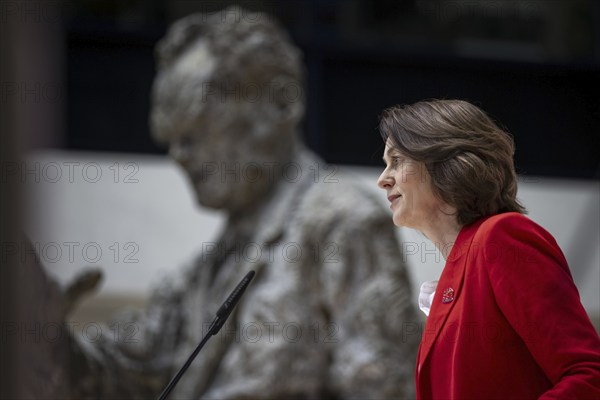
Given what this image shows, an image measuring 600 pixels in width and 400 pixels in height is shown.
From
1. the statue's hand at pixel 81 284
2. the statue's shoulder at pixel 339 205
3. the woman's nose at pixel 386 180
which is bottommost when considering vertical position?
the statue's hand at pixel 81 284

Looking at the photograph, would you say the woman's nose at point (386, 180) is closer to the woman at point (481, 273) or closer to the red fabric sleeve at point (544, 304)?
the woman at point (481, 273)

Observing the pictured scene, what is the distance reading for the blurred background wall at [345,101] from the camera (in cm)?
651

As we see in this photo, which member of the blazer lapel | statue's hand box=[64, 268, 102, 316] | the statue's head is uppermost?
the blazer lapel

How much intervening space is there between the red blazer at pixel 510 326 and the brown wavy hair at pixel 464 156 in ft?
0.14

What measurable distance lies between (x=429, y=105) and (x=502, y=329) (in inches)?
13.9

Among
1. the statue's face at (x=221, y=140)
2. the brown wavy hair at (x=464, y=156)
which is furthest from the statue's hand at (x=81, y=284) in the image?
the brown wavy hair at (x=464, y=156)

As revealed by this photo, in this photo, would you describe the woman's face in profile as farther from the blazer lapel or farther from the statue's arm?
the statue's arm

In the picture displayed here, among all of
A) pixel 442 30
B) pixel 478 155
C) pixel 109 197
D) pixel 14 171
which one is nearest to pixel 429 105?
pixel 478 155

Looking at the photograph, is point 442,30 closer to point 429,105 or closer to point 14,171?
point 429,105

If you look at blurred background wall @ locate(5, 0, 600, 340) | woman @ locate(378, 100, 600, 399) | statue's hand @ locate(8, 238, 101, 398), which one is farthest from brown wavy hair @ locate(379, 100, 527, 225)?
blurred background wall @ locate(5, 0, 600, 340)

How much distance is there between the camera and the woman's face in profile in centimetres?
181

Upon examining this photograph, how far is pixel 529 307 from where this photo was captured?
63.1 inches

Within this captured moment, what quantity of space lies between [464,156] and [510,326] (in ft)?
0.81

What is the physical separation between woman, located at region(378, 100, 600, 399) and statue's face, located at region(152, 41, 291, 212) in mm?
2059
